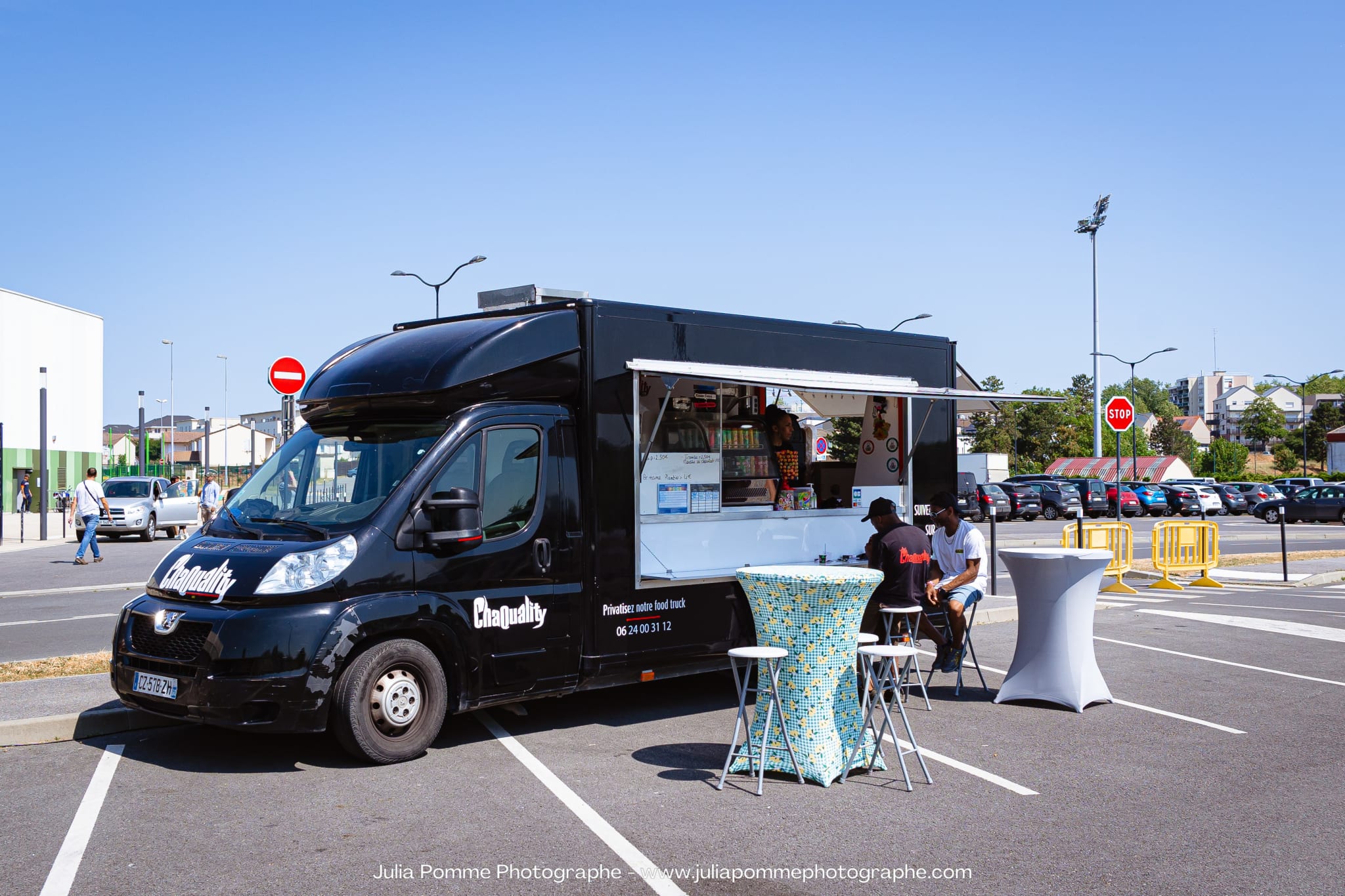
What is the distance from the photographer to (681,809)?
225 inches

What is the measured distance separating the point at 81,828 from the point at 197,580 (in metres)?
1.58

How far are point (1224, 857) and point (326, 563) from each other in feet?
15.9

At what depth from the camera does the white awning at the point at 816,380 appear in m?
7.87

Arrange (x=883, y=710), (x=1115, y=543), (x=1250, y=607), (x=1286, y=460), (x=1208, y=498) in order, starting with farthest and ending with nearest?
(x=1286, y=460) < (x=1208, y=498) < (x=1115, y=543) < (x=1250, y=607) < (x=883, y=710)

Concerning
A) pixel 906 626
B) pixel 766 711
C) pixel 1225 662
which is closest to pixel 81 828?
pixel 766 711

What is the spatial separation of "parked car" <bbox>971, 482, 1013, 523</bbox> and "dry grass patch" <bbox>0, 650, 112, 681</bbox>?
36.3 meters

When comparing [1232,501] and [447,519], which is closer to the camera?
[447,519]

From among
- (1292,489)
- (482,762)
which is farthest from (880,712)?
(1292,489)

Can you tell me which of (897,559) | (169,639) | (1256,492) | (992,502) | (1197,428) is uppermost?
(1197,428)

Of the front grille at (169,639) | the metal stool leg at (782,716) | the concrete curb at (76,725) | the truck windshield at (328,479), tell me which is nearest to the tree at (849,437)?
the metal stool leg at (782,716)

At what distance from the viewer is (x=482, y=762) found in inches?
262

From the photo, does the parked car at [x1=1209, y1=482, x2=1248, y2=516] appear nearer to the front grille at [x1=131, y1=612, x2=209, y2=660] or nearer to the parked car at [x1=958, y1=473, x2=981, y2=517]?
the parked car at [x1=958, y1=473, x2=981, y2=517]

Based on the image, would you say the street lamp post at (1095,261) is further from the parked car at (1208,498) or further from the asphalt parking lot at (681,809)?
the asphalt parking lot at (681,809)

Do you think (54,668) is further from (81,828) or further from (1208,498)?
(1208,498)
